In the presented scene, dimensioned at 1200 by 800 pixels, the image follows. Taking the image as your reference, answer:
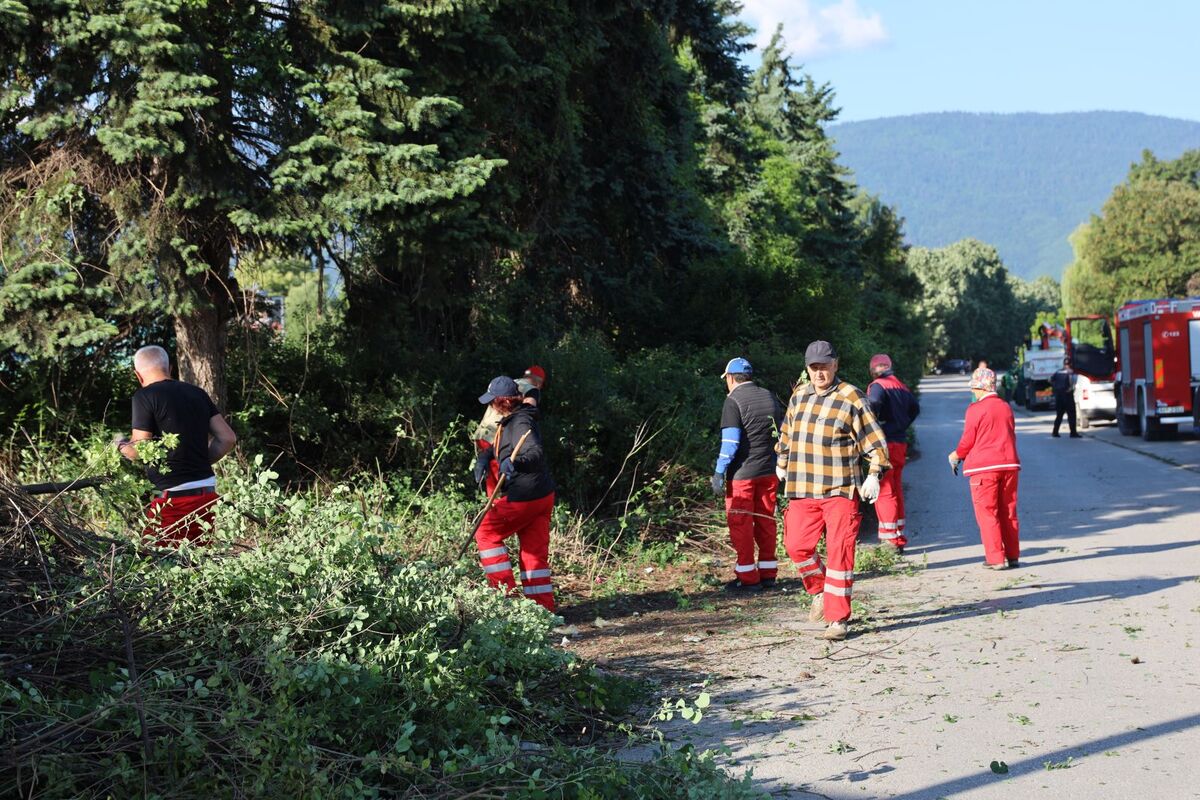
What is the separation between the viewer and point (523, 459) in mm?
8391

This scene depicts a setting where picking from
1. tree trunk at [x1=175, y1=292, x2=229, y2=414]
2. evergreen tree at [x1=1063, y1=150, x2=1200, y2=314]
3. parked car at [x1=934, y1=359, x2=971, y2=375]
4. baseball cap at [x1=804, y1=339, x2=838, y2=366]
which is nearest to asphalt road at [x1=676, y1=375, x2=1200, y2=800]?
baseball cap at [x1=804, y1=339, x2=838, y2=366]

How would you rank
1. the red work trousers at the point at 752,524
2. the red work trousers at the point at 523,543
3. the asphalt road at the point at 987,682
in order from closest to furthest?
the asphalt road at the point at 987,682
the red work trousers at the point at 523,543
the red work trousers at the point at 752,524

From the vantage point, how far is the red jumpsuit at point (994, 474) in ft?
34.5

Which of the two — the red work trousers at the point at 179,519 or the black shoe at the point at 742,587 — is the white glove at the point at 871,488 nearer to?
the black shoe at the point at 742,587

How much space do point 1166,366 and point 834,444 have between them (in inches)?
795

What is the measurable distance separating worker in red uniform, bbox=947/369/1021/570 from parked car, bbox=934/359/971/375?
11708 centimetres

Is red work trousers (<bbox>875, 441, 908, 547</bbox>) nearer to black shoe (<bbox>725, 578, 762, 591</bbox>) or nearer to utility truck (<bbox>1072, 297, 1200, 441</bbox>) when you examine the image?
black shoe (<bbox>725, 578, 762, 591</bbox>)

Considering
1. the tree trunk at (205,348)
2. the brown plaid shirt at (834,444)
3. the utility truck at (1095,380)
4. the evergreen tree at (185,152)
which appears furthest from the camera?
the utility truck at (1095,380)

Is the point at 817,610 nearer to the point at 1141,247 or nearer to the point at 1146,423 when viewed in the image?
the point at 1146,423

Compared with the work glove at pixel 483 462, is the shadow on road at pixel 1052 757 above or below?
below

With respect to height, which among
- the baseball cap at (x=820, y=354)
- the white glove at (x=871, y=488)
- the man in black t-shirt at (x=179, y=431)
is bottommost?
the white glove at (x=871, y=488)

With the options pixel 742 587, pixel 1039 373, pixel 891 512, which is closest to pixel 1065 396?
pixel 1039 373

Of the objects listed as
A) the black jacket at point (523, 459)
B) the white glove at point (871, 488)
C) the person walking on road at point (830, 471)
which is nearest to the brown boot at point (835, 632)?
the person walking on road at point (830, 471)

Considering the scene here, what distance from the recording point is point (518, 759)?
15.4ft
